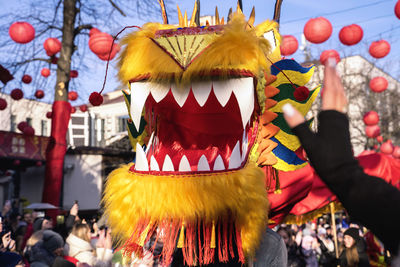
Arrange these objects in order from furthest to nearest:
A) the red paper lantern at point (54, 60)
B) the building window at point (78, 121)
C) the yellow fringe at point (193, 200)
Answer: the building window at point (78, 121) < the red paper lantern at point (54, 60) < the yellow fringe at point (193, 200)

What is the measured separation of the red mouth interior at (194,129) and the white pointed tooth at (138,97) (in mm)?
128

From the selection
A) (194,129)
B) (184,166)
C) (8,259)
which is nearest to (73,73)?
(8,259)

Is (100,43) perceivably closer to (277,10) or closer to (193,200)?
(277,10)

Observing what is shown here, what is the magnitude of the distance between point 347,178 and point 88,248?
13.7ft

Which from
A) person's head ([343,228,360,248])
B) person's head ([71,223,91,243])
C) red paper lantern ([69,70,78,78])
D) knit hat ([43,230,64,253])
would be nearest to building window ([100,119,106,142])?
red paper lantern ([69,70,78,78])

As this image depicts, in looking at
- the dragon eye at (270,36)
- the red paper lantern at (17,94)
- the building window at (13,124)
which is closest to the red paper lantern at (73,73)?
the red paper lantern at (17,94)

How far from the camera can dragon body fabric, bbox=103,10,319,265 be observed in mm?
2062

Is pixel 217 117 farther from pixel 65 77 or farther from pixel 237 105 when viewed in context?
pixel 65 77

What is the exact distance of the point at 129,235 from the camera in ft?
7.02

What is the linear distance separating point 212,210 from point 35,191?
18061mm

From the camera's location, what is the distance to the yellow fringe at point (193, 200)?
6.70 ft

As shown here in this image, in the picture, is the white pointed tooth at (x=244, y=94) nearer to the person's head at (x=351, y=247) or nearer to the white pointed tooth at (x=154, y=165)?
the white pointed tooth at (x=154, y=165)

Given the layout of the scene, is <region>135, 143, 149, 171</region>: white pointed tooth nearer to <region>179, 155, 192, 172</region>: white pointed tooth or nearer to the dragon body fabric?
the dragon body fabric

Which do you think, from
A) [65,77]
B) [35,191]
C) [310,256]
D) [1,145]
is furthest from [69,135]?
[310,256]
